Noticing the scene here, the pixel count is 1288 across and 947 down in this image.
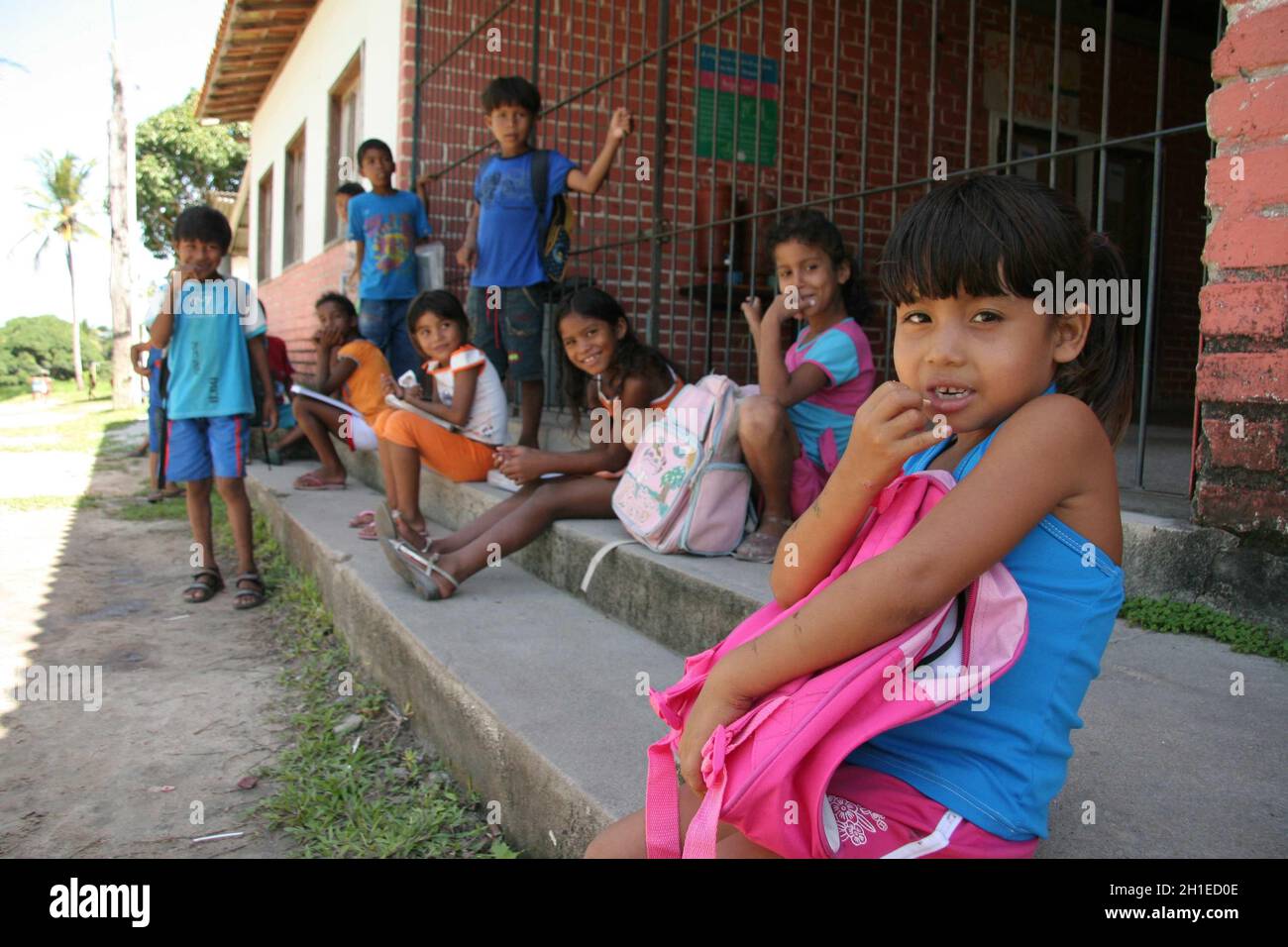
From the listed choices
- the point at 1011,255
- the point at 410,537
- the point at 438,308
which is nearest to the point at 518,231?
the point at 438,308

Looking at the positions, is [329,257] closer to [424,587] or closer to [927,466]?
[424,587]

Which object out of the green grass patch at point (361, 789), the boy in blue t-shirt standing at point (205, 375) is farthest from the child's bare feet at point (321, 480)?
the green grass patch at point (361, 789)

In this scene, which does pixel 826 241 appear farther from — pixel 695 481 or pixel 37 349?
pixel 37 349

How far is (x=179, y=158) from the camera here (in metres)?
25.8

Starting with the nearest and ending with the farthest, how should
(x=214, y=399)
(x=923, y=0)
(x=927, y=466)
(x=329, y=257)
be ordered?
(x=927, y=466), (x=214, y=399), (x=923, y=0), (x=329, y=257)

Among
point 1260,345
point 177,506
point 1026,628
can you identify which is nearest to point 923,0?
point 1260,345

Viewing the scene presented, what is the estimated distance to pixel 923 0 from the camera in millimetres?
6688

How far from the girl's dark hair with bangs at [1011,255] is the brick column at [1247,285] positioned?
3.31 feet

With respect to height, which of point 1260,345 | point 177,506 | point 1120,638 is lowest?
point 177,506

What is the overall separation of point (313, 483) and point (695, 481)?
11.8ft

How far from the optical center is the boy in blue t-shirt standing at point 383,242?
582cm

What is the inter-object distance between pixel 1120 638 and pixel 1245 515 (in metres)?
0.37

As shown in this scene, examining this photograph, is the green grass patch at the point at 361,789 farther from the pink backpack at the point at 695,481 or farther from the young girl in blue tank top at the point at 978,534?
the young girl in blue tank top at the point at 978,534

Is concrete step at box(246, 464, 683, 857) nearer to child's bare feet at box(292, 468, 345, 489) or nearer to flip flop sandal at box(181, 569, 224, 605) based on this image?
flip flop sandal at box(181, 569, 224, 605)
